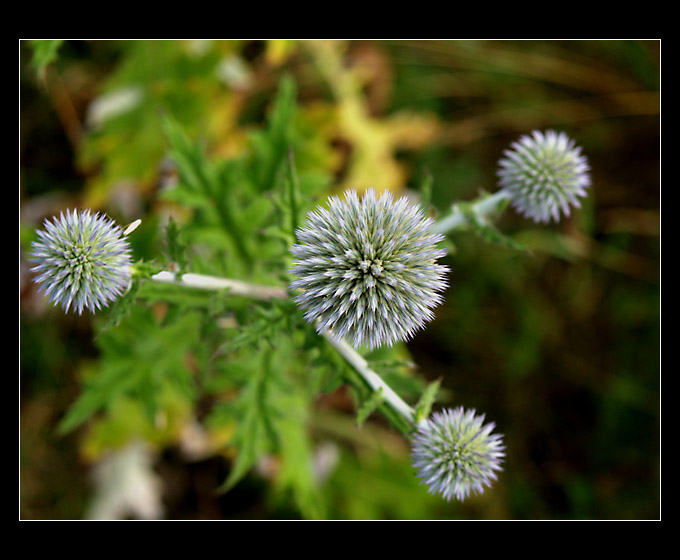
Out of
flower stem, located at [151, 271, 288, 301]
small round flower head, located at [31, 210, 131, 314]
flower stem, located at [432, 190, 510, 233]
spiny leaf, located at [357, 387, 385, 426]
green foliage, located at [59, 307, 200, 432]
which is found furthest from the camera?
green foliage, located at [59, 307, 200, 432]

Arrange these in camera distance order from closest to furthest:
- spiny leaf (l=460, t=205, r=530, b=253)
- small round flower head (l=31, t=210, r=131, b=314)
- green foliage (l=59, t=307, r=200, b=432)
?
1. small round flower head (l=31, t=210, r=131, b=314)
2. spiny leaf (l=460, t=205, r=530, b=253)
3. green foliage (l=59, t=307, r=200, b=432)

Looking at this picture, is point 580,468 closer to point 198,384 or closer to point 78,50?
point 198,384

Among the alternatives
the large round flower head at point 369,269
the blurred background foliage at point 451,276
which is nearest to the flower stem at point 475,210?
the large round flower head at point 369,269

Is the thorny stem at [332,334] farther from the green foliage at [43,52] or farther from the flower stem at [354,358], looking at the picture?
the green foliage at [43,52]

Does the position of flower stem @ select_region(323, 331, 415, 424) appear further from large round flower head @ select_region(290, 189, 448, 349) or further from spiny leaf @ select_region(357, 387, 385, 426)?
large round flower head @ select_region(290, 189, 448, 349)

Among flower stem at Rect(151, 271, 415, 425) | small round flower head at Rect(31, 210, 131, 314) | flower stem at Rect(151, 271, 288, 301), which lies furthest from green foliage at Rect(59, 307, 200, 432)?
small round flower head at Rect(31, 210, 131, 314)

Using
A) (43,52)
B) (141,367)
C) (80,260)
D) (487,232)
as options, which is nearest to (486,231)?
(487,232)

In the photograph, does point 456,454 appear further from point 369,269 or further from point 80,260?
point 80,260

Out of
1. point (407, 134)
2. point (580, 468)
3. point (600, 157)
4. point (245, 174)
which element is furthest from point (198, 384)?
point (600, 157)
